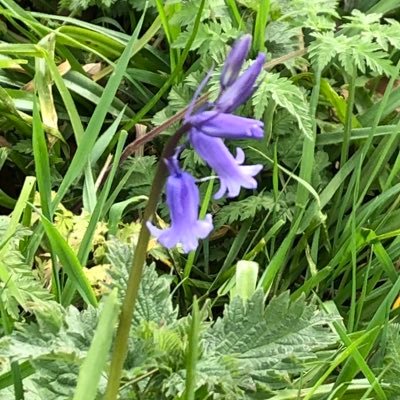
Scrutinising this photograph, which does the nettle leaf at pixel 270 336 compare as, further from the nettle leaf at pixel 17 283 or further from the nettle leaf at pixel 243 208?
the nettle leaf at pixel 243 208

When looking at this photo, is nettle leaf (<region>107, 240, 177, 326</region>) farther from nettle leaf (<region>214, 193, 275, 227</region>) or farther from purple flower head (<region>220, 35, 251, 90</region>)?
nettle leaf (<region>214, 193, 275, 227</region>)

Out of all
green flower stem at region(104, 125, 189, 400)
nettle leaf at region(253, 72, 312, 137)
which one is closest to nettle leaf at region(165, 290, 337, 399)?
green flower stem at region(104, 125, 189, 400)

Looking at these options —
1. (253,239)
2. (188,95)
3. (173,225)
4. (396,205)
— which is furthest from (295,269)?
(173,225)

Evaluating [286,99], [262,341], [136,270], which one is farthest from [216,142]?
[286,99]

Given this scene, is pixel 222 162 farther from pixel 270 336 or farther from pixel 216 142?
pixel 270 336

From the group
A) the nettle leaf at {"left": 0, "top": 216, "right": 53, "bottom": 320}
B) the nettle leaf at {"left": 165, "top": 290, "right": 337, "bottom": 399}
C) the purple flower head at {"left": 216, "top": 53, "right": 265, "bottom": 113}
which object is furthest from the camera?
the nettle leaf at {"left": 0, "top": 216, "right": 53, "bottom": 320}

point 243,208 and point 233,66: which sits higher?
point 243,208
